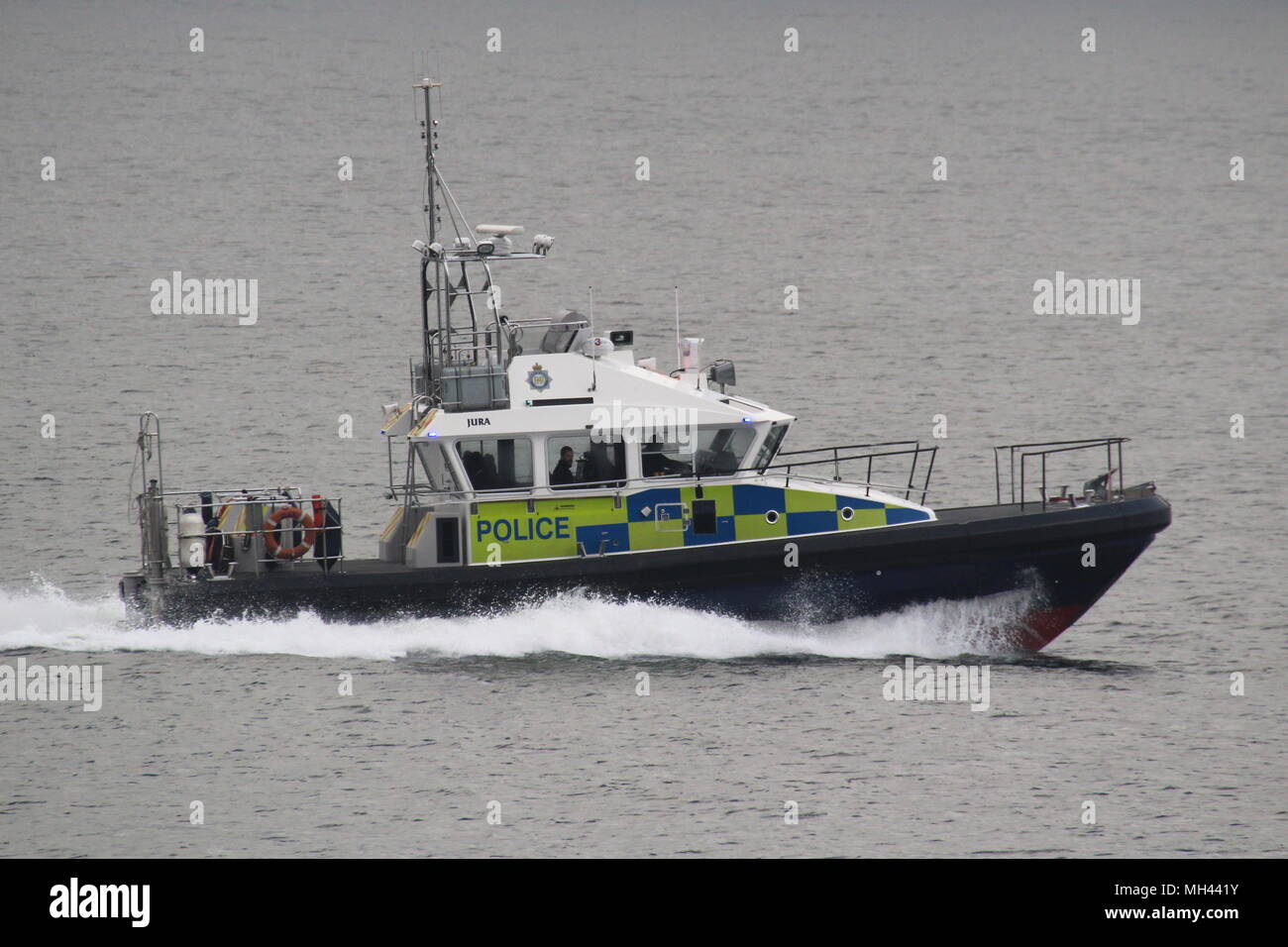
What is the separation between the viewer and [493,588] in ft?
69.0

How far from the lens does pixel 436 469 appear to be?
21.6m

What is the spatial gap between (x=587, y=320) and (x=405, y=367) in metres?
19.6

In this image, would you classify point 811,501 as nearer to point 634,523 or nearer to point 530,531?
point 634,523

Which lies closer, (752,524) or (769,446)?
(752,524)

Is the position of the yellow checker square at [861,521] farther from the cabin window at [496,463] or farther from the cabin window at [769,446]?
the cabin window at [496,463]

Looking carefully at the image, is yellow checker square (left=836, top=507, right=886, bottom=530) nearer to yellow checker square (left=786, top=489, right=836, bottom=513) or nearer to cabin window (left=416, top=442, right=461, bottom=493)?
yellow checker square (left=786, top=489, right=836, bottom=513)

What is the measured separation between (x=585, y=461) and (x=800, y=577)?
103 inches

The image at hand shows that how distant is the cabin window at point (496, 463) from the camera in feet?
69.3

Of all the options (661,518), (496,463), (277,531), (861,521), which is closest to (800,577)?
(861,521)

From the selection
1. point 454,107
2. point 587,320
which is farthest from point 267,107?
point 587,320

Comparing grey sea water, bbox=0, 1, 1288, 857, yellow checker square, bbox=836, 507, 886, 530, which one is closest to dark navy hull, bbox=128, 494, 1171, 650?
yellow checker square, bbox=836, 507, 886, 530

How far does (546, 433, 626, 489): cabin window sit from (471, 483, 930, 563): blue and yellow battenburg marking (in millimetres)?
182

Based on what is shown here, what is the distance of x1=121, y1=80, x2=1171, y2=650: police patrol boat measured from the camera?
2092 cm
